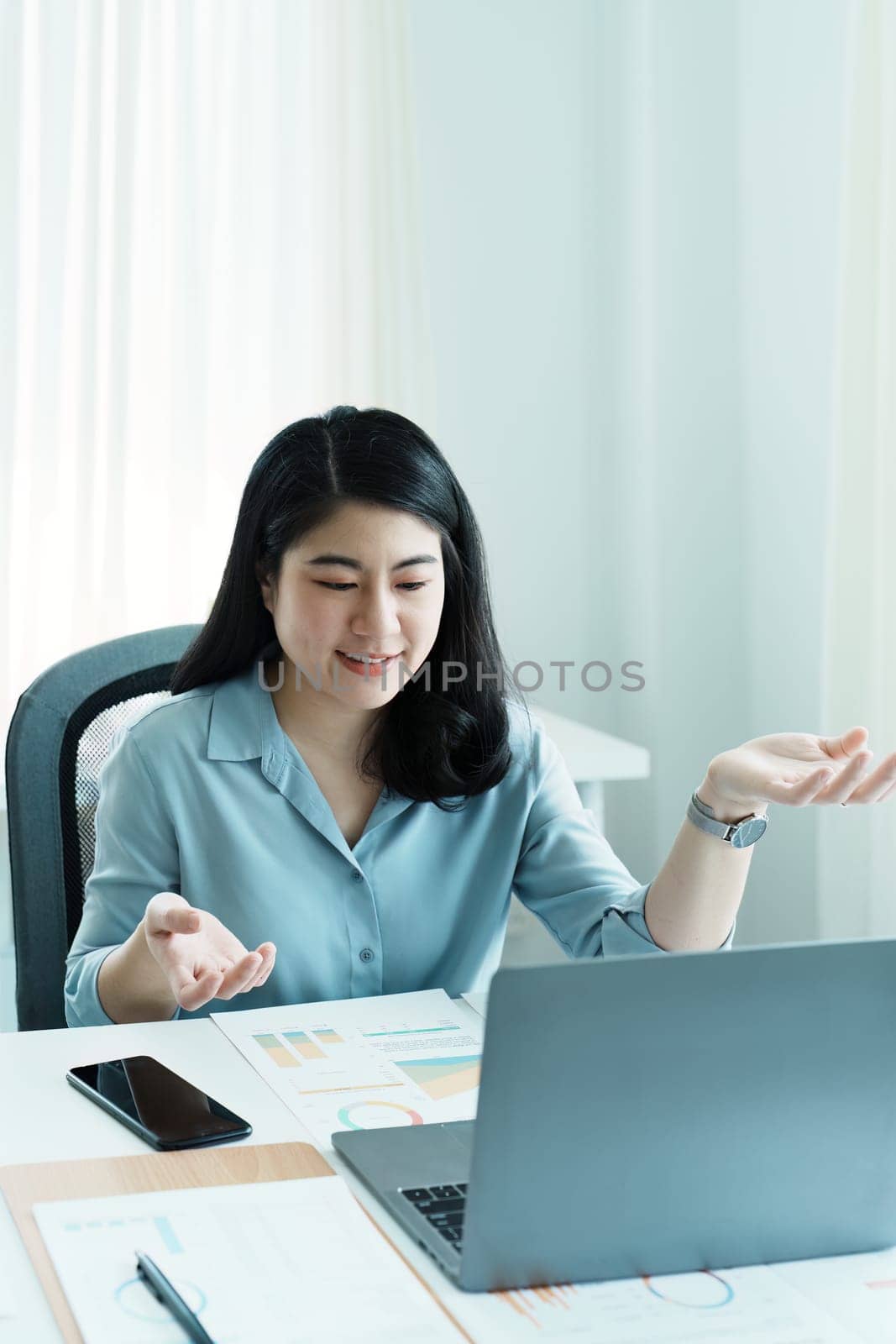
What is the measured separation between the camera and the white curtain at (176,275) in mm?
2484

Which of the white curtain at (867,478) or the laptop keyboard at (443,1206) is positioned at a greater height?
the white curtain at (867,478)

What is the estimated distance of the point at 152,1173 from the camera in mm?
933

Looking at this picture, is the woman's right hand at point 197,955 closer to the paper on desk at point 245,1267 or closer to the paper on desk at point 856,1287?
the paper on desk at point 245,1267

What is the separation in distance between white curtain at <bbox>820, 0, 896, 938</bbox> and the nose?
3.38 ft

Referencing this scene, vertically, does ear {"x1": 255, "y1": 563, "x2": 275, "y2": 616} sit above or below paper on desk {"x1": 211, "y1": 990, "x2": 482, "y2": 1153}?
above

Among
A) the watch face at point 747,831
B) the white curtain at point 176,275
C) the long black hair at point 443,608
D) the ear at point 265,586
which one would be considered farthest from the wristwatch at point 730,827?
Answer: the white curtain at point 176,275

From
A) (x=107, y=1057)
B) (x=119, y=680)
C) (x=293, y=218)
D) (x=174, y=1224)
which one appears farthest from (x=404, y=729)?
(x=293, y=218)

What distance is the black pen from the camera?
729 millimetres

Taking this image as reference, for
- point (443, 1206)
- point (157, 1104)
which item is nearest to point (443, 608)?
point (157, 1104)

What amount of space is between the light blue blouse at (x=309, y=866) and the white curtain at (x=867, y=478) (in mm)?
842

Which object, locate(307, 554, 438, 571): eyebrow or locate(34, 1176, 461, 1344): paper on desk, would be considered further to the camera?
locate(307, 554, 438, 571): eyebrow

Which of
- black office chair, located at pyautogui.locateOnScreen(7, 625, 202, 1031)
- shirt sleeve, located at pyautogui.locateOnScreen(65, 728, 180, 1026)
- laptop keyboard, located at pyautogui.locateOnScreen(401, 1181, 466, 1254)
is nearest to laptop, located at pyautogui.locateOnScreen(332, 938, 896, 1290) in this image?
laptop keyboard, located at pyautogui.locateOnScreen(401, 1181, 466, 1254)

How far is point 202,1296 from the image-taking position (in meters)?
0.77

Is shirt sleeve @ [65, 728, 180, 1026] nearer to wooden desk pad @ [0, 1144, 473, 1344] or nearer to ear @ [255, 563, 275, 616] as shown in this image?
ear @ [255, 563, 275, 616]
